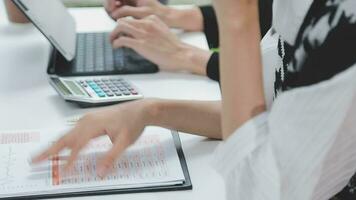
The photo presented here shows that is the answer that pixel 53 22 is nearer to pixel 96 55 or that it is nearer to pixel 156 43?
pixel 96 55

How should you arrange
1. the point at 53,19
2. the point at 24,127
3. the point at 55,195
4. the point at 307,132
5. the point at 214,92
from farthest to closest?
the point at 53,19
the point at 214,92
the point at 24,127
the point at 55,195
the point at 307,132

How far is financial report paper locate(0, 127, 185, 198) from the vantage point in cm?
77

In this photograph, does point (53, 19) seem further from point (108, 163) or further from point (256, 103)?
point (256, 103)

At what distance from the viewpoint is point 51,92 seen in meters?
1.08

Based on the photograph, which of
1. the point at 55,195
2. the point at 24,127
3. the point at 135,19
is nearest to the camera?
the point at 55,195

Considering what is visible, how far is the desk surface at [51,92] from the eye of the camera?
822mm

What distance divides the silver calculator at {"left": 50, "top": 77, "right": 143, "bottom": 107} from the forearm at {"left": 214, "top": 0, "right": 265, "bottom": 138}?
15.3 inches

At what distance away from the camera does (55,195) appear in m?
0.76

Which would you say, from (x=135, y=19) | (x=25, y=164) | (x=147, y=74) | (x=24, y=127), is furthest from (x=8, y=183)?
(x=135, y=19)

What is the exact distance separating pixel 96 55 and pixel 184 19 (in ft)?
0.89

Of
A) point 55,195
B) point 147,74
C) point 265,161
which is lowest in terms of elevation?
point 147,74

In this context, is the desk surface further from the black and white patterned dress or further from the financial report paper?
the black and white patterned dress

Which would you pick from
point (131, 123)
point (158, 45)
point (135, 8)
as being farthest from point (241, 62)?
point (135, 8)

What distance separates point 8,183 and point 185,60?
0.51 metres
